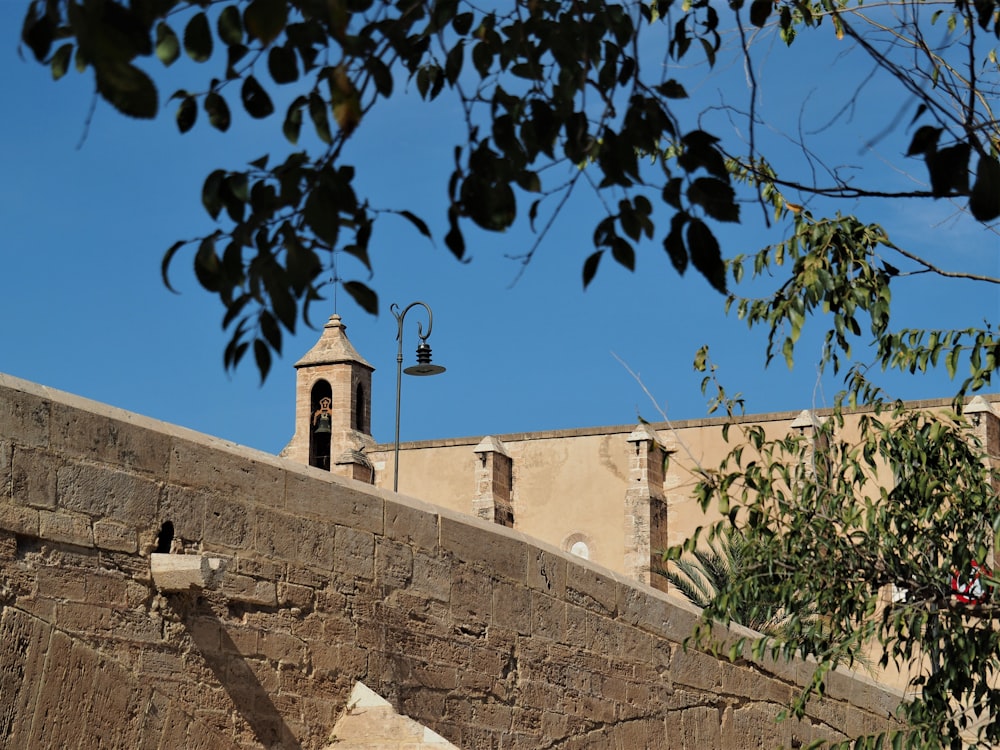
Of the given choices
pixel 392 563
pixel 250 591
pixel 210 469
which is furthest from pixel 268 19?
pixel 392 563

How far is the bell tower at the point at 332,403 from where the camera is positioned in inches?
1312

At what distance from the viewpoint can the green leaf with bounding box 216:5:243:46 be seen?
9.74ft

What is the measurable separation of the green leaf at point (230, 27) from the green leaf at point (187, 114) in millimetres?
290

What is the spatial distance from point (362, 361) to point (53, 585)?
93.8 feet

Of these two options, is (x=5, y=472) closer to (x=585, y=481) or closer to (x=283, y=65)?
(x=283, y=65)

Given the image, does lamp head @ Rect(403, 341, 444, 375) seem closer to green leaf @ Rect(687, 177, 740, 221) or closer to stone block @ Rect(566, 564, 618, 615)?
stone block @ Rect(566, 564, 618, 615)

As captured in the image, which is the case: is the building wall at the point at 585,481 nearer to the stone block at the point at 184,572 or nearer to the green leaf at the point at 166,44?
the stone block at the point at 184,572

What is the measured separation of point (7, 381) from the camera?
5.59 metres

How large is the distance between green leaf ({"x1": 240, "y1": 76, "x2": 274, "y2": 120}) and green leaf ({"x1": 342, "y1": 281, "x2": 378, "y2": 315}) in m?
0.42

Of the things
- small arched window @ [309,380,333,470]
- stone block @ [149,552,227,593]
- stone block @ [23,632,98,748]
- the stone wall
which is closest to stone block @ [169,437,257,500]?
the stone wall

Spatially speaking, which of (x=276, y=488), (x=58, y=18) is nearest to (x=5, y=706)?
(x=276, y=488)

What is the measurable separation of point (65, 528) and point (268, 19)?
3.58m

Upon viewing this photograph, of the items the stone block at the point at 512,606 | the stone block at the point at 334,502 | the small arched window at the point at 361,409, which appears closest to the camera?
the stone block at the point at 334,502

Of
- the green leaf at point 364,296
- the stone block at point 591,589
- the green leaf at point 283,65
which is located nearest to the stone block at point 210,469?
the stone block at point 591,589
